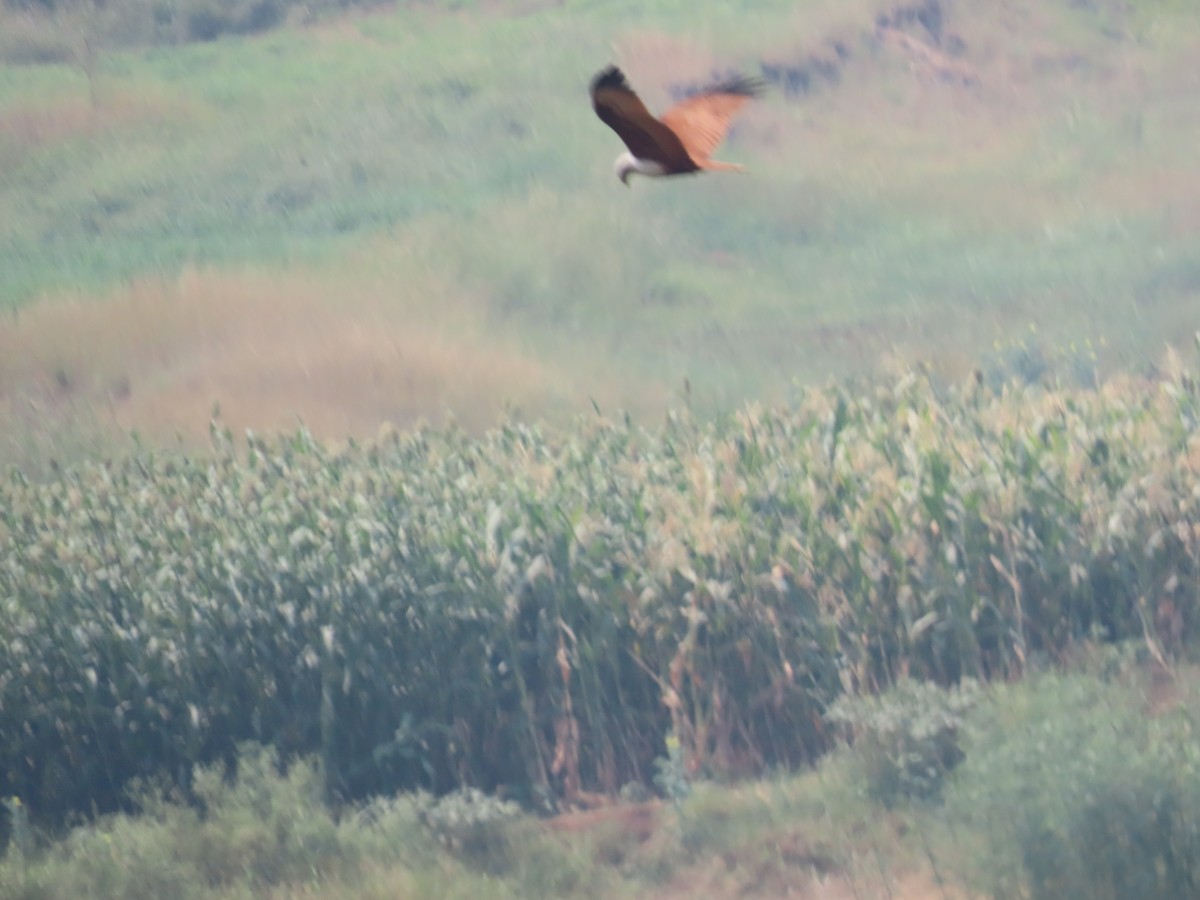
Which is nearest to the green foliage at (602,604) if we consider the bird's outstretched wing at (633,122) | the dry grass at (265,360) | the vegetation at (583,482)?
the vegetation at (583,482)

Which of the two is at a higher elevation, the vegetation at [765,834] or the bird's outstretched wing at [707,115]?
the bird's outstretched wing at [707,115]

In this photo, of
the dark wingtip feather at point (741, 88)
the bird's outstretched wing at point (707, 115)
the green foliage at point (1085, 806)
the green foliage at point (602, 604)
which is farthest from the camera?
the green foliage at point (602, 604)

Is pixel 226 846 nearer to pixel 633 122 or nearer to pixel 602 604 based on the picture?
pixel 602 604

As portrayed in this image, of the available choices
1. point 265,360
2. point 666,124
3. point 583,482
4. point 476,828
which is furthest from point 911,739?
point 265,360

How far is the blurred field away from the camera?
784 cm

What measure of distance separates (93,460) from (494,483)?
7.58ft

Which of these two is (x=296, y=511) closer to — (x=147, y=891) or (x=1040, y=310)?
(x=147, y=891)

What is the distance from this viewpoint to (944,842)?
5113 millimetres

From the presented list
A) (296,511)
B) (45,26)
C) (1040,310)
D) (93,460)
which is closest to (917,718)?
(296,511)

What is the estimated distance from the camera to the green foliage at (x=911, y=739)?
523cm

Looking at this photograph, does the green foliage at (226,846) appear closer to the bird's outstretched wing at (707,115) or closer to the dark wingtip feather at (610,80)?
the bird's outstretched wing at (707,115)

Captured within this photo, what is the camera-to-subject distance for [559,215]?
8883mm

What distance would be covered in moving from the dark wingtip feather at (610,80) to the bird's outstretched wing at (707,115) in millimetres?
349

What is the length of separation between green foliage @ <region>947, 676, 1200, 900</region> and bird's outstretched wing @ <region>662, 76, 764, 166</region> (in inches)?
104
